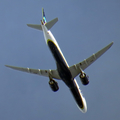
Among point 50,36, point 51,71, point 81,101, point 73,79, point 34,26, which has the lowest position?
point 81,101

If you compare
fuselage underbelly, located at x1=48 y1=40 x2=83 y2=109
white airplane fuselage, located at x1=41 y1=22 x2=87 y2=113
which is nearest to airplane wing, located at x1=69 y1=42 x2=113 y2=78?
white airplane fuselage, located at x1=41 y1=22 x2=87 y2=113

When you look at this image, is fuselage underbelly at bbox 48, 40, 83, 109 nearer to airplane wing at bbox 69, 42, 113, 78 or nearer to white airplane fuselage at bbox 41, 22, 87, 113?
white airplane fuselage at bbox 41, 22, 87, 113

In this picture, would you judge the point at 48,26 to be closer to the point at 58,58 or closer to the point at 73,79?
the point at 58,58

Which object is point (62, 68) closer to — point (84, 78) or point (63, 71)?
A: point (63, 71)

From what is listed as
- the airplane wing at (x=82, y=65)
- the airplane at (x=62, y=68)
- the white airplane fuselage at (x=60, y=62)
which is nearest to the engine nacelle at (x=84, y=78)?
the airplane at (x=62, y=68)

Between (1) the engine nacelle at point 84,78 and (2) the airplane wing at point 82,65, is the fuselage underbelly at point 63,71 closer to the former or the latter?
(2) the airplane wing at point 82,65

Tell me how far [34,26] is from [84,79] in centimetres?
1691

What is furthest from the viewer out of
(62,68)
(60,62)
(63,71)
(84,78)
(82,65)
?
(82,65)

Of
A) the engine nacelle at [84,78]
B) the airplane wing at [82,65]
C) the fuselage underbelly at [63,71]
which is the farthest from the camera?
the engine nacelle at [84,78]

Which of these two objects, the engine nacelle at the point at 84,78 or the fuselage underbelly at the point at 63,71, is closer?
the fuselage underbelly at the point at 63,71

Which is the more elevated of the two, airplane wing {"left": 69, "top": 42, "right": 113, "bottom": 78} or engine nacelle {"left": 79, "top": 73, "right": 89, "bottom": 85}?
airplane wing {"left": 69, "top": 42, "right": 113, "bottom": 78}

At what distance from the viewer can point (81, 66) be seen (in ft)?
190

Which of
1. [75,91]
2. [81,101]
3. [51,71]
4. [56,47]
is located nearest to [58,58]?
[56,47]


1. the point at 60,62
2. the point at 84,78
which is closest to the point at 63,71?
the point at 60,62
